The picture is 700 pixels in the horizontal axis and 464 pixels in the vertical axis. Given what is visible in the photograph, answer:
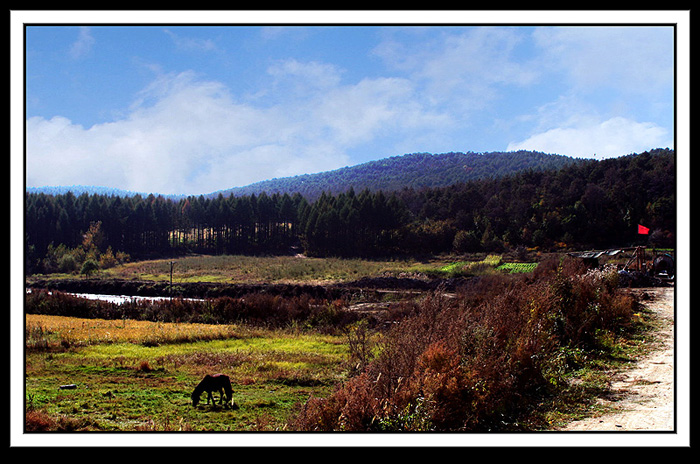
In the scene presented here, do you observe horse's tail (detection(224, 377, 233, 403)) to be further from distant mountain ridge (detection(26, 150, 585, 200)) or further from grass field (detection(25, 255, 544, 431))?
distant mountain ridge (detection(26, 150, 585, 200))

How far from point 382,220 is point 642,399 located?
65.1m

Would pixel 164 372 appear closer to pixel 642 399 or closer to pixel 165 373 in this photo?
pixel 165 373

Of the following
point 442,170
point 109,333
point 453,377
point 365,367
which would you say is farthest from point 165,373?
point 442,170

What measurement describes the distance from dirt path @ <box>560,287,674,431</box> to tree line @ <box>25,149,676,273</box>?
116 ft

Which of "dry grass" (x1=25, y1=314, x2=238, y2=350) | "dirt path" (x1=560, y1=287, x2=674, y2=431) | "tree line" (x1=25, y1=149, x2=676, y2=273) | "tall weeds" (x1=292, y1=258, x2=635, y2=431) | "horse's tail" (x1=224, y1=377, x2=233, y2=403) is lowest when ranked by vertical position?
"dry grass" (x1=25, y1=314, x2=238, y2=350)

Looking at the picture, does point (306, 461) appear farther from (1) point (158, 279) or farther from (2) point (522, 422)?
(1) point (158, 279)

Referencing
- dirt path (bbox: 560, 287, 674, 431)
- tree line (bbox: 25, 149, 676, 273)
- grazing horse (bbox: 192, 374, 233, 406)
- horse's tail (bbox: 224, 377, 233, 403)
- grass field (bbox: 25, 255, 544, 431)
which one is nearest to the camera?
dirt path (bbox: 560, 287, 674, 431)

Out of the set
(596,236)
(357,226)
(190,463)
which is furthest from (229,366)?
(357,226)

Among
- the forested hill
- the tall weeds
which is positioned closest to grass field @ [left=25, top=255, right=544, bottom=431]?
the tall weeds

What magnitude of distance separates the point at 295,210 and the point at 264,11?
81.5m

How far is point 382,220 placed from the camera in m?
71.2

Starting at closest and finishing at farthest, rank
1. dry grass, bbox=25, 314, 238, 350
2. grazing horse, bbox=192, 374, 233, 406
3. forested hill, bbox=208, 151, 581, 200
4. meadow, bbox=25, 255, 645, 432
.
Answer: meadow, bbox=25, 255, 645, 432 → grazing horse, bbox=192, 374, 233, 406 → dry grass, bbox=25, 314, 238, 350 → forested hill, bbox=208, 151, 581, 200

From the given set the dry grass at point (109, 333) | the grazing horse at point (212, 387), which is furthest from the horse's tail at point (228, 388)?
the dry grass at point (109, 333)

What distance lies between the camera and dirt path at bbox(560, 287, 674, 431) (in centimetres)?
531
